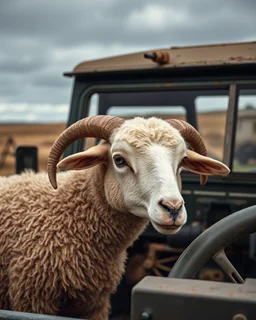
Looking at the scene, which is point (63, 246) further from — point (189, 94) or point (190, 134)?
point (189, 94)

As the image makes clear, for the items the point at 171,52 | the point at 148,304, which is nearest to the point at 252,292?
the point at 148,304

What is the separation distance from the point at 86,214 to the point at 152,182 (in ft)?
2.02

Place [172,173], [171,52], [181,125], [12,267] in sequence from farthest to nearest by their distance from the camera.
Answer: [171,52] → [181,125] → [12,267] → [172,173]

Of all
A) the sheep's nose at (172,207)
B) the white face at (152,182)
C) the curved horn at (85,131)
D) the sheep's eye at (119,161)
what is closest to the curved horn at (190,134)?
the white face at (152,182)

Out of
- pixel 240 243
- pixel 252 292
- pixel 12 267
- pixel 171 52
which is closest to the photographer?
pixel 252 292

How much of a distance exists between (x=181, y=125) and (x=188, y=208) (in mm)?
1236

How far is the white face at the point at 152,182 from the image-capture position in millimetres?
2232

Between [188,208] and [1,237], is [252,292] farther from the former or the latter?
[188,208]

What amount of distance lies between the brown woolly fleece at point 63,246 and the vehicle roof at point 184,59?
148 centimetres

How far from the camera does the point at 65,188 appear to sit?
293cm

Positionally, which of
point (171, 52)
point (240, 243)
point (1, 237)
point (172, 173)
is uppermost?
point (171, 52)

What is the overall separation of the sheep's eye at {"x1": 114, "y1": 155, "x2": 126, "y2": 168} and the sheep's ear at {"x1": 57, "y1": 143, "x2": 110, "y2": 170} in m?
0.14

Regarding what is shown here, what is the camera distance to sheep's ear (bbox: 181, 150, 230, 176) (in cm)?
276

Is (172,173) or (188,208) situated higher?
(172,173)
